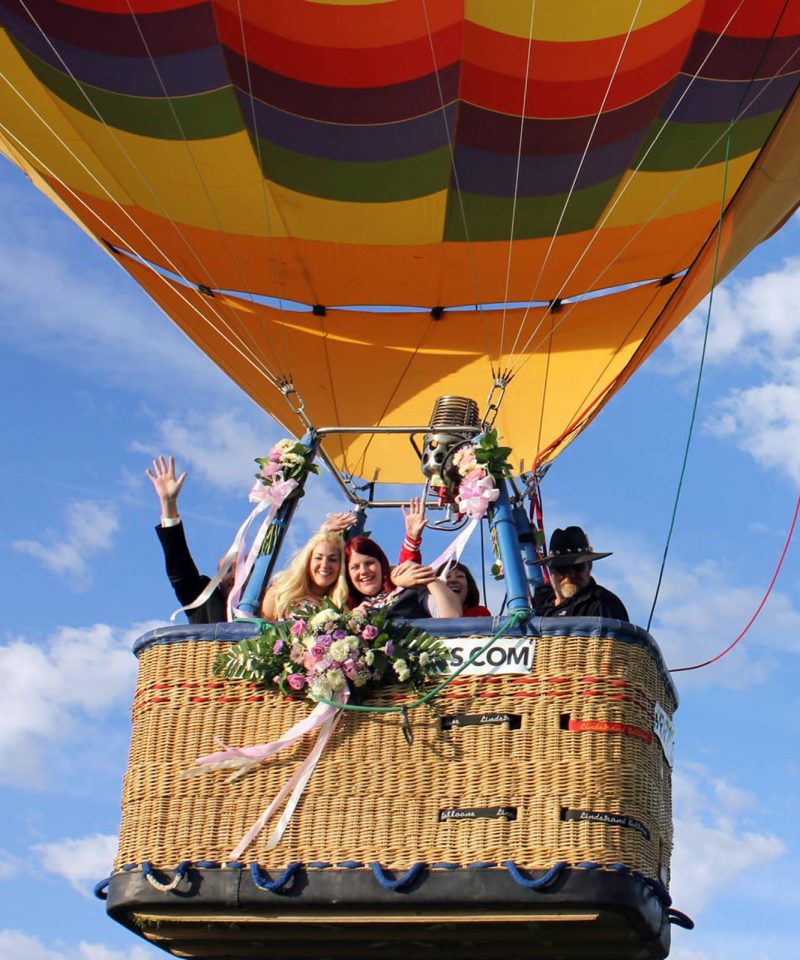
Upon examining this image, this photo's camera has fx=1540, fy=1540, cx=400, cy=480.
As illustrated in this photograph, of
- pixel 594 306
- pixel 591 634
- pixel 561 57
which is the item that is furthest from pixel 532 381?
pixel 591 634

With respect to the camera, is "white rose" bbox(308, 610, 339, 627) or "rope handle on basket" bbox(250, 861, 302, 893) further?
"white rose" bbox(308, 610, 339, 627)

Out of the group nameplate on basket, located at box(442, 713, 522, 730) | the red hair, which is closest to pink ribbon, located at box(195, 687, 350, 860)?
nameplate on basket, located at box(442, 713, 522, 730)

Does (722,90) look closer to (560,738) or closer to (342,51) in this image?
(342,51)

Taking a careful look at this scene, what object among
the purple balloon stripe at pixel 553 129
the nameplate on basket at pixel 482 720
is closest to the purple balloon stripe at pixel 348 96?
the purple balloon stripe at pixel 553 129

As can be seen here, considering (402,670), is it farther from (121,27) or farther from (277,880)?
(121,27)

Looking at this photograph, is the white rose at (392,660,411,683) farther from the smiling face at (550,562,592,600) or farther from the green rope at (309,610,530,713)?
the smiling face at (550,562,592,600)

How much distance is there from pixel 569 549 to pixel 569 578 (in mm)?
207

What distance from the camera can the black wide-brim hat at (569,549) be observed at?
4.91 m

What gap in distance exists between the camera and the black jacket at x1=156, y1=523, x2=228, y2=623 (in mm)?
4957

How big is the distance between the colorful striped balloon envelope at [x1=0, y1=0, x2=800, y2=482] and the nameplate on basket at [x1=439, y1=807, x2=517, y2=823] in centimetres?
242

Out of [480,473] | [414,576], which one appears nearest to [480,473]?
[480,473]

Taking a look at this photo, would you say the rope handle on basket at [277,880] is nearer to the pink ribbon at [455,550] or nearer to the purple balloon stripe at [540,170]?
the pink ribbon at [455,550]

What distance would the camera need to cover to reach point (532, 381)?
8188mm

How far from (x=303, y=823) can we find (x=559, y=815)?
2.28 feet
